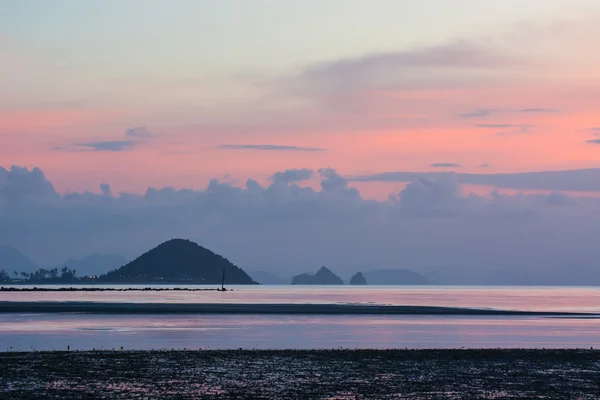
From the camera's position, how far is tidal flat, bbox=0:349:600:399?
37.4 metres

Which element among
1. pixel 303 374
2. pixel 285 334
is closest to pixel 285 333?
pixel 285 334

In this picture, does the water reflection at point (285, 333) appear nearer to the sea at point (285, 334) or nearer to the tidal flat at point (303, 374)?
the sea at point (285, 334)

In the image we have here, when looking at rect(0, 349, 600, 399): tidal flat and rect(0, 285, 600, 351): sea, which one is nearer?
rect(0, 349, 600, 399): tidal flat

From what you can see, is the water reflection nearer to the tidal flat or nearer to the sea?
the sea

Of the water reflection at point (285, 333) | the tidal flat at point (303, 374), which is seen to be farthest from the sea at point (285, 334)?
the tidal flat at point (303, 374)

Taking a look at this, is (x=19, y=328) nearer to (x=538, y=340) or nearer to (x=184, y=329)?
(x=184, y=329)

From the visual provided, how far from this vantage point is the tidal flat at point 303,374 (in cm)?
3738

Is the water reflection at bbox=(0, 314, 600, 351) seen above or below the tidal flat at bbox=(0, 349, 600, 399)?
above

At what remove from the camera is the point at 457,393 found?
37.8 meters

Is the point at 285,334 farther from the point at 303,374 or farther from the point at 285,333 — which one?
the point at 303,374

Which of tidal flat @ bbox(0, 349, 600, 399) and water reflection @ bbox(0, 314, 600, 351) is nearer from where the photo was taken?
tidal flat @ bbox(0, 349, 600, 399)

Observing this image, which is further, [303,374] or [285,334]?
[285,334]

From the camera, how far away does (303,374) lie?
44.8 meters

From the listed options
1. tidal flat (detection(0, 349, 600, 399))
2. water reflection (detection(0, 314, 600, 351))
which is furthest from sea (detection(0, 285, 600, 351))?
tidal flat (detection(0, 349, 600, 399))
